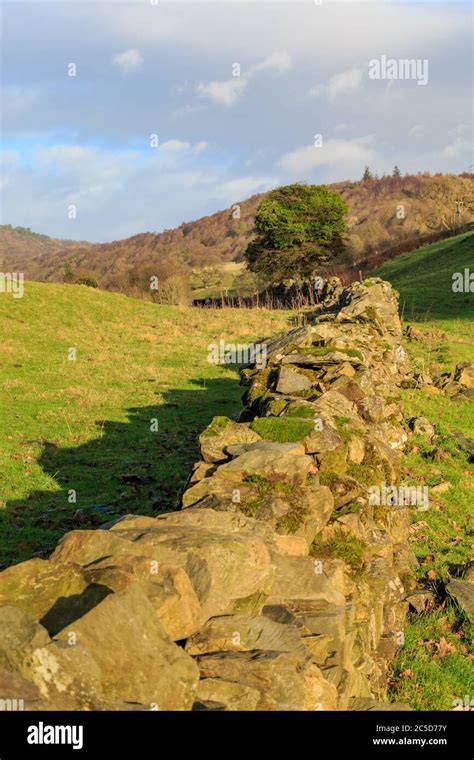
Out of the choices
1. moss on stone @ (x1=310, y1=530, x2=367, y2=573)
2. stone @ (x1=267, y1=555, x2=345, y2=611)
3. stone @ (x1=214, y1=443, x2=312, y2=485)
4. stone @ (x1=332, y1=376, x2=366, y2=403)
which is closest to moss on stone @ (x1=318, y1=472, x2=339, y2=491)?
stone @ (x1=214, y1=443, x2=312, y2=485)

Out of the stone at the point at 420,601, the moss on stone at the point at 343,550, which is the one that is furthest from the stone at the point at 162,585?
the stone at the point at 420,601

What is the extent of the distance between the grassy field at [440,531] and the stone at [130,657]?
469cm

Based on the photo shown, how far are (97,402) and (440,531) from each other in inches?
520

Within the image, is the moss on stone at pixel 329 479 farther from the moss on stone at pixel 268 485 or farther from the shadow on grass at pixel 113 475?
the shadow on grass at pixel 113 475

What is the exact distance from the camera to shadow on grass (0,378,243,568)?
41.5 ft

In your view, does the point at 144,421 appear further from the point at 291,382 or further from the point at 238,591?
the point at 238,591

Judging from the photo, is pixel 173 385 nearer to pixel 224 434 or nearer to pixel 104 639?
pixel 224 434

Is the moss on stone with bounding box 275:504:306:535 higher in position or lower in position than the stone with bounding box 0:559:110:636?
lower

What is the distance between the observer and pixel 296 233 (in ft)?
202

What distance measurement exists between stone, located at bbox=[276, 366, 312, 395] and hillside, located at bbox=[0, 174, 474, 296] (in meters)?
55.2

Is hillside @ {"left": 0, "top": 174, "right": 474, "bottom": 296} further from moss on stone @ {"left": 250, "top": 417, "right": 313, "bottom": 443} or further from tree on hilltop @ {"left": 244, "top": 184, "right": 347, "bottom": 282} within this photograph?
moss on stone @ {"left": 250, "top": 417, "right": 313, "bottom": 443}
